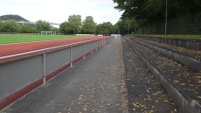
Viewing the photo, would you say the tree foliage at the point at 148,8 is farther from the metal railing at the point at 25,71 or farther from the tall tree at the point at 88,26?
the tall tree at the point at 88,26

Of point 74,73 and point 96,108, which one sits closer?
point 96,108

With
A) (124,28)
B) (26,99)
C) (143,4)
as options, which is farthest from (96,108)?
(124,28)

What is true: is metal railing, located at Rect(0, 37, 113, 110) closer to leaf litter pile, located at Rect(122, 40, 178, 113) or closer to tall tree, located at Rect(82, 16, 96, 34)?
leaf litter pile, located at Rect(122, 40, 178, 113)

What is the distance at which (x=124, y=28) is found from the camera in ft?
519

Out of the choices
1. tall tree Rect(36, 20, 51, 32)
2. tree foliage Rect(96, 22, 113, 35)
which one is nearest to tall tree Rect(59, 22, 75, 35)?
tree foliage Rect(96, 22, 113, 35)

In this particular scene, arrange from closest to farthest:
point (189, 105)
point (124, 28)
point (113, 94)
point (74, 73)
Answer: point (189, 105) < point (113, 94) < point (74, 73) < point (124, 28)

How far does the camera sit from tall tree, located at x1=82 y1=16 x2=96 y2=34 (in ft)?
573

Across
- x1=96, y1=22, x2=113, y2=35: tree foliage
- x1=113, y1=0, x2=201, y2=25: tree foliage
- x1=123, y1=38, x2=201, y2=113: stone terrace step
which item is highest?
x1=96, y1=22, x2=113, y2=35: tree foliage

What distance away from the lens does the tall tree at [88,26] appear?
17450cm

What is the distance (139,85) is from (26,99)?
3424 mm

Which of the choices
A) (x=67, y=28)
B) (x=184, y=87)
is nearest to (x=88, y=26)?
(x=67, y=28)

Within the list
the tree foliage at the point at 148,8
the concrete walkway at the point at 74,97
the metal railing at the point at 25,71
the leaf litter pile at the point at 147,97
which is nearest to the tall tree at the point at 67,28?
the tree foliage at the point at 148,8

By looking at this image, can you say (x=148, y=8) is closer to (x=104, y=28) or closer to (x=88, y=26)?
(x=104, y=28)

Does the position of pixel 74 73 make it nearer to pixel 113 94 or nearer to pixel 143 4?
pixel 113 94
